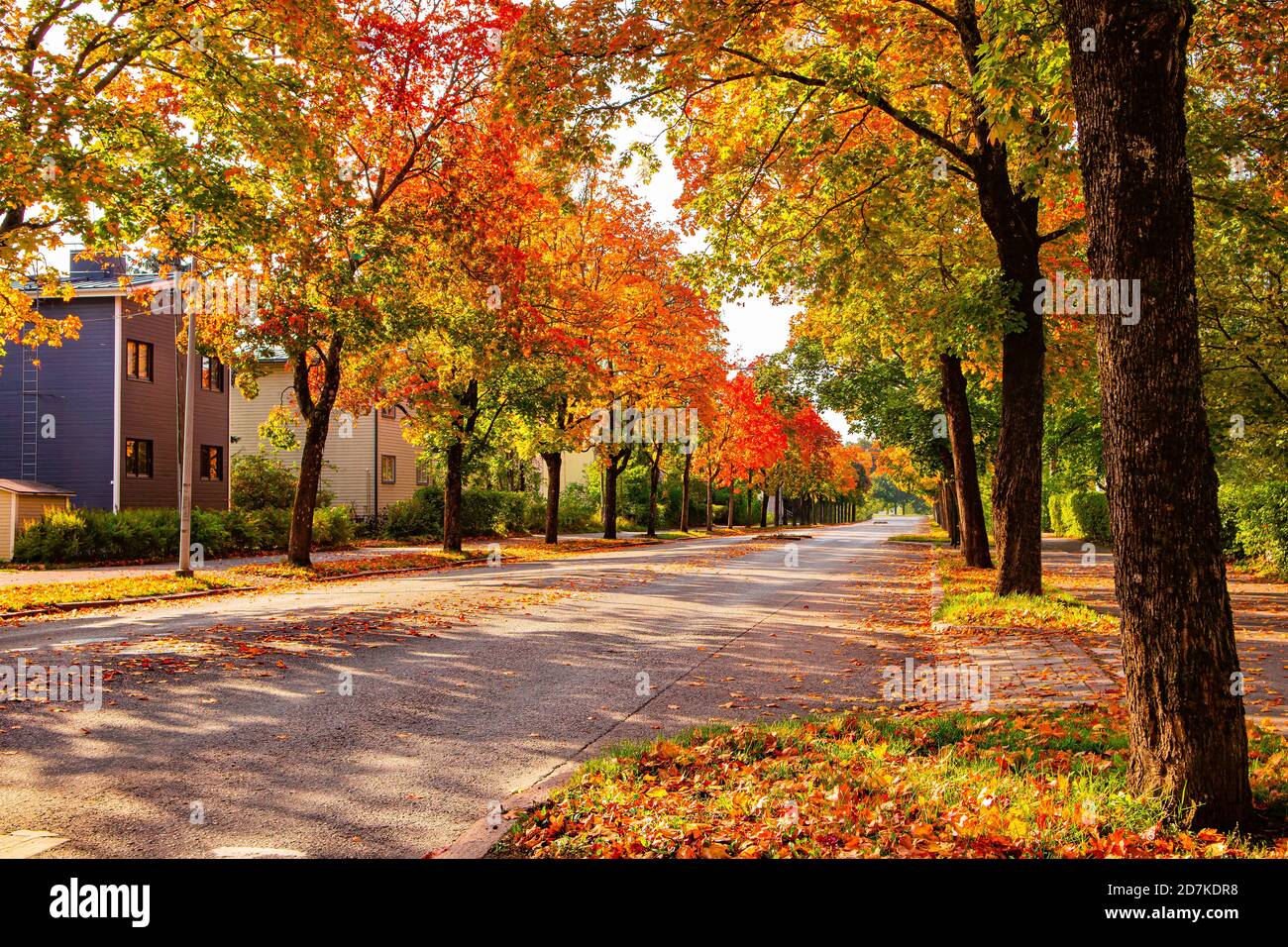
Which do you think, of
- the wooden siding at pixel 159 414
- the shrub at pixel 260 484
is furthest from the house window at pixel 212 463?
the shrub at pixel 260 484

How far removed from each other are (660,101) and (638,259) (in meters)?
21.9

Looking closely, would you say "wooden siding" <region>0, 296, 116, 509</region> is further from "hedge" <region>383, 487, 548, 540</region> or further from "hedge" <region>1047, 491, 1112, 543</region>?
"hedge" <region>1047, 491, 1112, 543</region>

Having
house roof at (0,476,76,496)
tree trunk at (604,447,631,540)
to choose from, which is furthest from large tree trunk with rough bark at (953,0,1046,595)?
tree trunk at (604,447,631,540)

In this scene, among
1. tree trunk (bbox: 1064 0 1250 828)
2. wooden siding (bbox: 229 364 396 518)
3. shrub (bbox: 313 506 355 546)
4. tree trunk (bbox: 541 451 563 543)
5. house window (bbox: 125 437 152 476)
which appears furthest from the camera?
wooden siding (bbox: 229 364 396 518)

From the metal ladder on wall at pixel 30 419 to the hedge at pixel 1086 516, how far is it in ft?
125

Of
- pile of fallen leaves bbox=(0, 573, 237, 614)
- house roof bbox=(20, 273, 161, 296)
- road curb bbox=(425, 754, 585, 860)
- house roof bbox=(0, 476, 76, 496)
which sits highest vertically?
house roof bbox=(20, 273, 161, 296)

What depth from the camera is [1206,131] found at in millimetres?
10812

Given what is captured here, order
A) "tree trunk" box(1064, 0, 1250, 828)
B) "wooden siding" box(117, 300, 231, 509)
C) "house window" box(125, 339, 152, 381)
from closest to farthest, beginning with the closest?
"tree trunk" box(1064, 0, 1250, 828) → "wooden siding" box(117, 300, 231, 509) → "house window" box(125, 339, 152, 381)

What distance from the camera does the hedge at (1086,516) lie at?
36.2 meters

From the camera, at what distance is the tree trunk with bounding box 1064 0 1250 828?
4098 millimetres

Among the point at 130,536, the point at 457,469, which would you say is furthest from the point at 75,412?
the point at 457,469

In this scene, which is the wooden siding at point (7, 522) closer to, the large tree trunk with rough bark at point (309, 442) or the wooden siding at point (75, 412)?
the wooden siding at point (75, 412)

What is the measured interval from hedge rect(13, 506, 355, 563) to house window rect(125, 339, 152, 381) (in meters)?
8.02

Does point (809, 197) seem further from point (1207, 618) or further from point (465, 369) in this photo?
point (465, 369)
